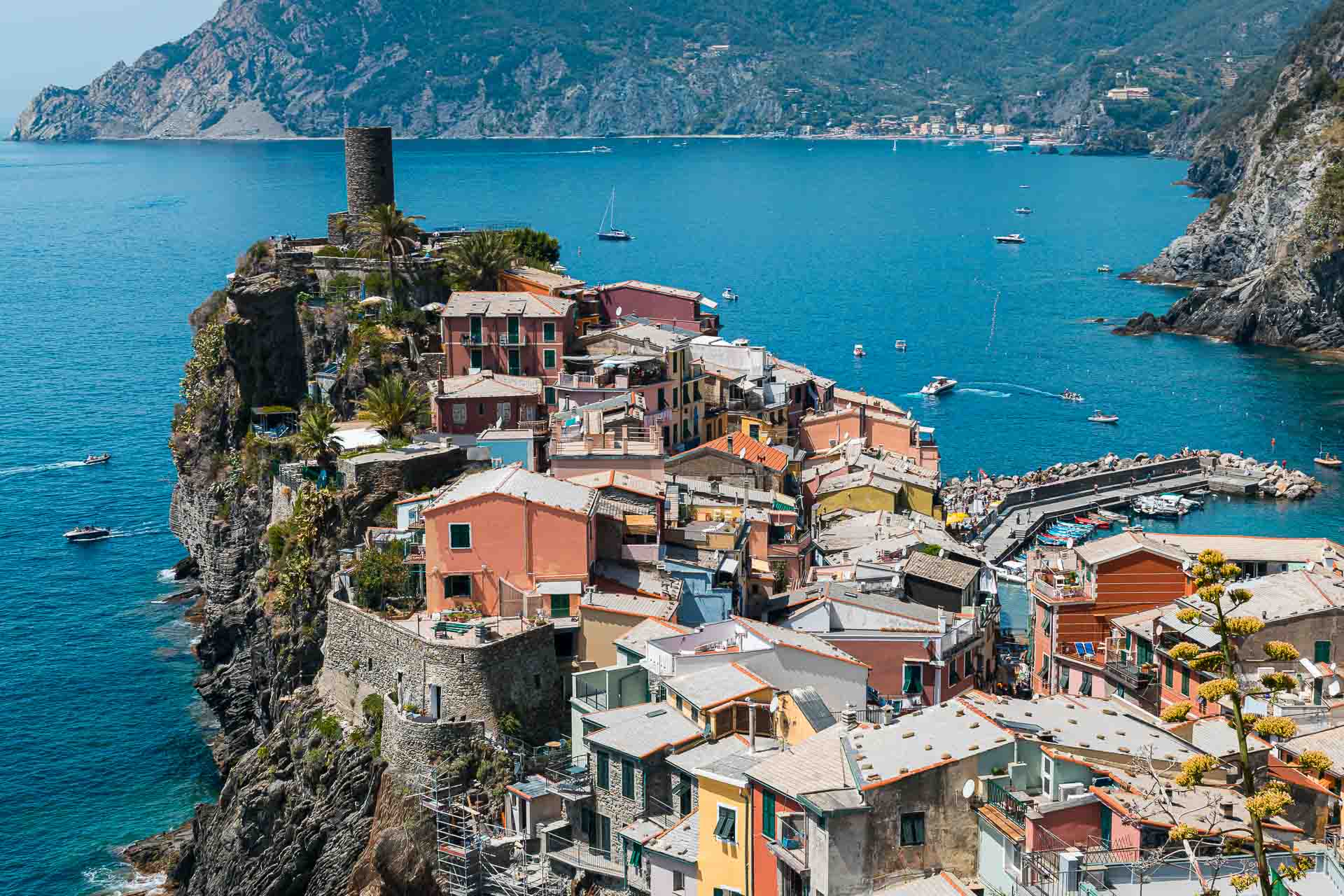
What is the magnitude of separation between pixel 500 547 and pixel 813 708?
11.9m

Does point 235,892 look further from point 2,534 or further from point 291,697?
point 2,534

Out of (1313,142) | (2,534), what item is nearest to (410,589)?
(2,534)

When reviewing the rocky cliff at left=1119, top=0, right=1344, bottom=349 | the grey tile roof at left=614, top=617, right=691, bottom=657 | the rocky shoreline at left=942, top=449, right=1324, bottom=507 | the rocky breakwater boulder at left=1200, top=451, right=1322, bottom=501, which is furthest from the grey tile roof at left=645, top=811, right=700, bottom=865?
the rocky cliff at left=1119, top=0, right=1344, bottom=349

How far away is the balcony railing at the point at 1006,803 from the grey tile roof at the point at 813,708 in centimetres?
548

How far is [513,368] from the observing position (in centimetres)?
6072

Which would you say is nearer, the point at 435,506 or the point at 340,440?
the point at 435,506

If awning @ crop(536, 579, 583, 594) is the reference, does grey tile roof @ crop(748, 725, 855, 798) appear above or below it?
above

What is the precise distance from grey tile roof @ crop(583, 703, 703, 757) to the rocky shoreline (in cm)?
5377

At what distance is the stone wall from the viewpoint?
39.0 m

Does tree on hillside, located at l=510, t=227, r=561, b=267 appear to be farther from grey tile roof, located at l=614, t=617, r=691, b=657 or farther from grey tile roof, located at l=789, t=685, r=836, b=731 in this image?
grey tile roof, located at l=789, t=685, r=836, b=731

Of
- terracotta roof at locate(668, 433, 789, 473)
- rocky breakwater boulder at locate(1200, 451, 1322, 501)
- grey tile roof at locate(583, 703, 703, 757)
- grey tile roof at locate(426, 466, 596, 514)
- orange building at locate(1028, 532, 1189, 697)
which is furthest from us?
rocky breakwater boulder at locate(1200, 451, 1322, 501)

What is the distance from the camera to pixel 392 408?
54.8m

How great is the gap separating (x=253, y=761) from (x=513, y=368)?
19358mm

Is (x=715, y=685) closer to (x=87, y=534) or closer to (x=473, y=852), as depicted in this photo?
(x=473, y=852)
